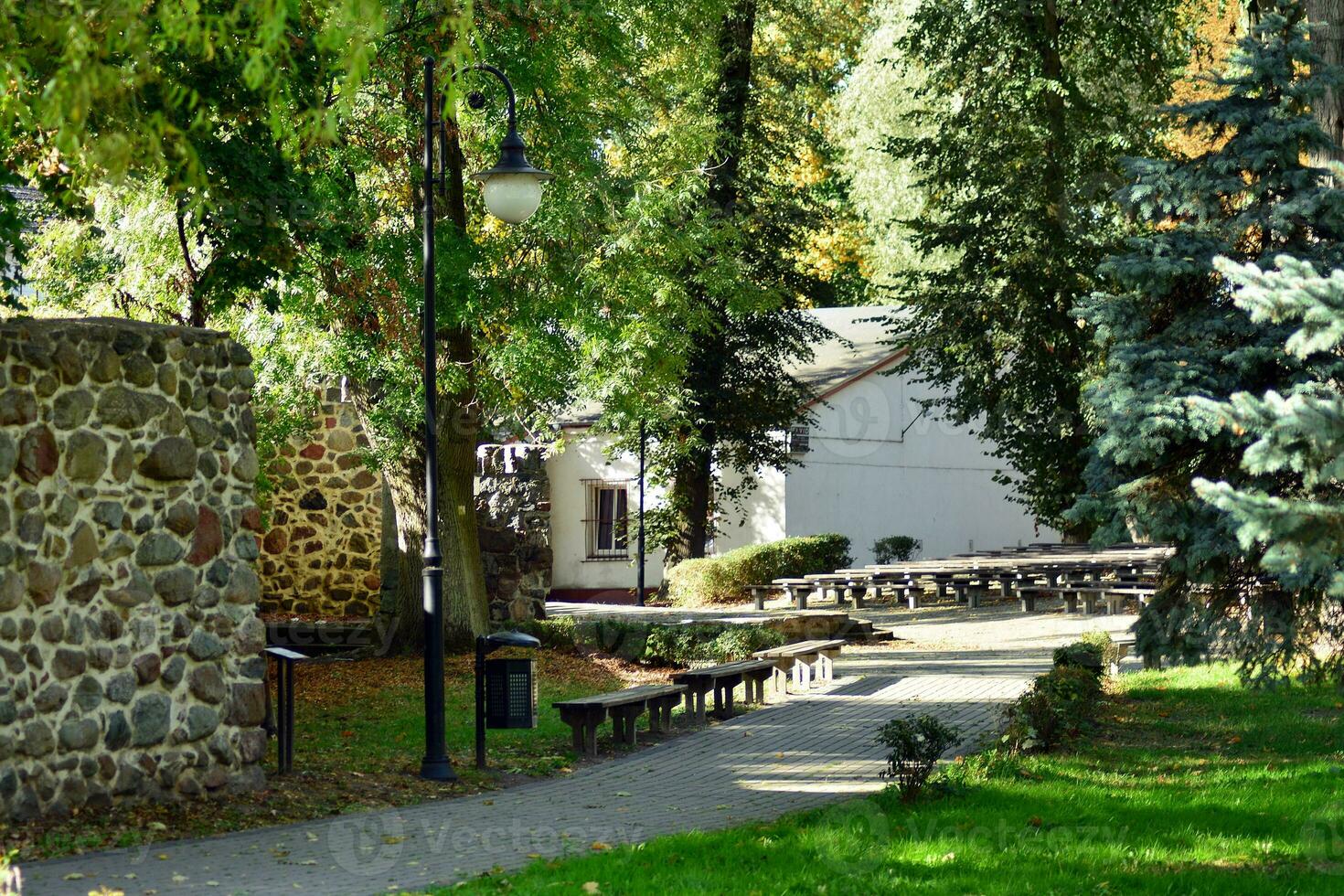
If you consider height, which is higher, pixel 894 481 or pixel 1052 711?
pixel 894 481

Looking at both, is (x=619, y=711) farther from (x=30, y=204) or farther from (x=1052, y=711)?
(x=30, y=204)

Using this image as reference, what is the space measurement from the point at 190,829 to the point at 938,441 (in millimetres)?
29874

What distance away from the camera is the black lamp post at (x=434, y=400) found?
33.9 feet

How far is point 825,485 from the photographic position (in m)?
32.5

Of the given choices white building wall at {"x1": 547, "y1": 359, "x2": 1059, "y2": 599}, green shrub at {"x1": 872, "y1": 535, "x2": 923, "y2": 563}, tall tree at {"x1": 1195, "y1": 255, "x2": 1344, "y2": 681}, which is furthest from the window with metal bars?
tall tree at {"x1": 1195, "y1": 255, "x2": 1344, "y2": 681}

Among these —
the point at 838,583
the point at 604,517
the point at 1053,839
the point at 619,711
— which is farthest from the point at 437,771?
the point at 604,517

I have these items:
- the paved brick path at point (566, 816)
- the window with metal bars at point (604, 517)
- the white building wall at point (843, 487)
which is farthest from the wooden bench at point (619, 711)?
the window with metal bars at point (604, 517)

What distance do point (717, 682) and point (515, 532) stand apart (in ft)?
30.1

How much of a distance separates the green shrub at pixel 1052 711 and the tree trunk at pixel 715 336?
15169mm

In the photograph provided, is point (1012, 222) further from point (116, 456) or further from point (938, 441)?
point (116, 456)

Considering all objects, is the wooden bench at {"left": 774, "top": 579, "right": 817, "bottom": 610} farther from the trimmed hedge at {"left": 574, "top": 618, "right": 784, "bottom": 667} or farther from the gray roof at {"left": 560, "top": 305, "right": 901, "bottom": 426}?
the trimmed hedge at {"left": 574, "top": 618, "right": 784, "bottom": 667}

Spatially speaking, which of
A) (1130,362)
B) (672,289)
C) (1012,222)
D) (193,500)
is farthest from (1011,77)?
(193,500)

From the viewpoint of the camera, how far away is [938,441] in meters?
36.5

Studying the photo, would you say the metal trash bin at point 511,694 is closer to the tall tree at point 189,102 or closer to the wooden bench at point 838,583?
the tall tree at point 189,102
